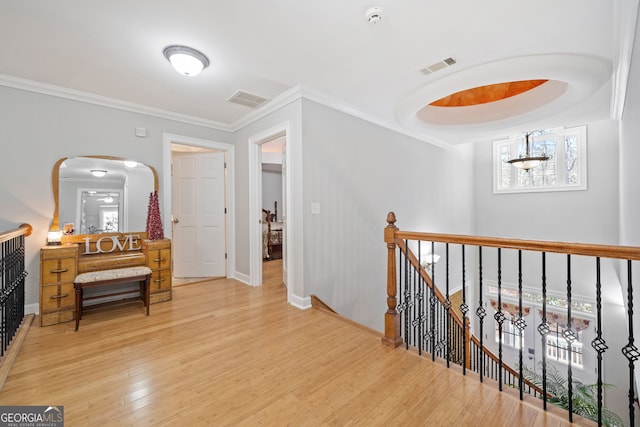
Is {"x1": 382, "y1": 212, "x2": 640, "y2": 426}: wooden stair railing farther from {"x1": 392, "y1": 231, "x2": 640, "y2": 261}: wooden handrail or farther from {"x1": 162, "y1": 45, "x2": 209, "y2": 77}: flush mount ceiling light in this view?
{"x1": 162, "y1": 45, "x2": 209, "y2": 77}: flush mount ceiling light

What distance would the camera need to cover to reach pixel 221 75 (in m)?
2.85

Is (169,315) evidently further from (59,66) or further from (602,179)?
(602,179)

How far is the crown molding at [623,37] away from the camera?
5.90ft

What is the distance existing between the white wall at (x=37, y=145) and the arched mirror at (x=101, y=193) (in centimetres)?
9

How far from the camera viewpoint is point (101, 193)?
11.2ft

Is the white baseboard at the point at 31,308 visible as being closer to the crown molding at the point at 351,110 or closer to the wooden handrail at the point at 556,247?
the crown molding at the point at 351,110

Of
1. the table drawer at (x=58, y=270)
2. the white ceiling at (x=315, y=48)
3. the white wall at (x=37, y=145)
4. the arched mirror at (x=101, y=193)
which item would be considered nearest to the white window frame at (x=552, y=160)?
the white ceiling at (x=315, y=48)

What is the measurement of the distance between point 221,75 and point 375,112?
6.99 ft

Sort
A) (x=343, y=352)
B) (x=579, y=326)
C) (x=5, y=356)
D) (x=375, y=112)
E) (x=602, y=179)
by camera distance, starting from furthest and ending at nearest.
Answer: (x=579, y=326) < (x=602, y=179) < (x=375, y=112) < (x=343, y=352) < (x=5, y=356)

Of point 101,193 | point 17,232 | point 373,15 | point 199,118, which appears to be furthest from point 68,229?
point 373,15

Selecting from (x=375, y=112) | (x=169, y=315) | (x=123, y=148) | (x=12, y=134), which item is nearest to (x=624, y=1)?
(x=375, y=112)

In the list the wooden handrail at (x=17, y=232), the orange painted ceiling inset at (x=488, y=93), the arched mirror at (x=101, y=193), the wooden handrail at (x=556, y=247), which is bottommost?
the wooden handrail at (x=556, y=247)

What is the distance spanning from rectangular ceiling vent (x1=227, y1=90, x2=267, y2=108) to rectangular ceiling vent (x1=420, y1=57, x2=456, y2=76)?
6.16 feet

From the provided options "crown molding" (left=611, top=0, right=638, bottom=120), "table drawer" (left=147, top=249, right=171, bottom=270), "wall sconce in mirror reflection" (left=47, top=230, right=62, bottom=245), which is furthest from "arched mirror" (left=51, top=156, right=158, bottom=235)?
"crown molding" (left=611, top=0, right=638, bottom=120)
